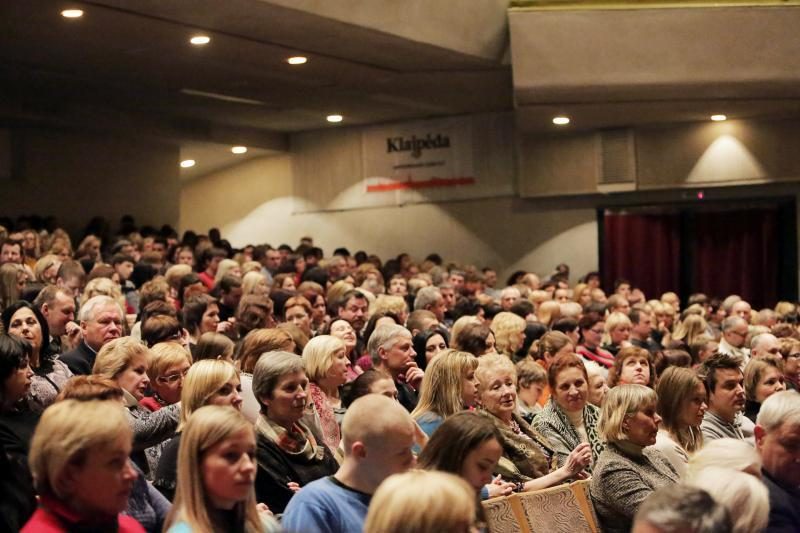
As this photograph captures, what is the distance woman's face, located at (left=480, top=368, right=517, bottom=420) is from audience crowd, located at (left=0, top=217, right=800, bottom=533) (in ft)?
0.03

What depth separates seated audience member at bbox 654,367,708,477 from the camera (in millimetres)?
5574

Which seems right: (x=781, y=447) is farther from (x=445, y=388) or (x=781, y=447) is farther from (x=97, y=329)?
(x=97, y=329)

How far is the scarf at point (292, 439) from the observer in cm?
449

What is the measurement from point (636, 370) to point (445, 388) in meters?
1.76

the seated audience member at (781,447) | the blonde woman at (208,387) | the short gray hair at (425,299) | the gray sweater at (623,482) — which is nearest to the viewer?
the seated audience member at (781,447)

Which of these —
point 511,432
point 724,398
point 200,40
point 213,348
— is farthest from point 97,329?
point 200,40

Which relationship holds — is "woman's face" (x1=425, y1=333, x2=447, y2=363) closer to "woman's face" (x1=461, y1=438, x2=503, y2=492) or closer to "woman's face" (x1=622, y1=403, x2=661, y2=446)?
"woman's face" (x1=622, y1=403, x2=661, y2=446)

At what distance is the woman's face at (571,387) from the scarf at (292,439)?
1.70 meters

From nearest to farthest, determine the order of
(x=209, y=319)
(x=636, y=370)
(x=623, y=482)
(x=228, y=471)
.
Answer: (x=228, y=471), (x=623, y=482), (x=636, y=370), (x=209, y=319)

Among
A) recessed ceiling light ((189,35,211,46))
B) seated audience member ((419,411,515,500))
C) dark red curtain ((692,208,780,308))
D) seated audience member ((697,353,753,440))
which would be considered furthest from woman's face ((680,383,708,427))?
dark red curtain ((692,208,780,308))

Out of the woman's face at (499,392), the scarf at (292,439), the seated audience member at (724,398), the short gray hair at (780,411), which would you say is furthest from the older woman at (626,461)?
the scarf at (292,439)

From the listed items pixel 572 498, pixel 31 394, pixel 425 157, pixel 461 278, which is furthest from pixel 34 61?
pixel 572 498

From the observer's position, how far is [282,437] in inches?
177

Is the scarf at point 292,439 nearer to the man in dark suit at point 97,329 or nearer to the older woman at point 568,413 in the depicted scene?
the older woman at point 568,413
